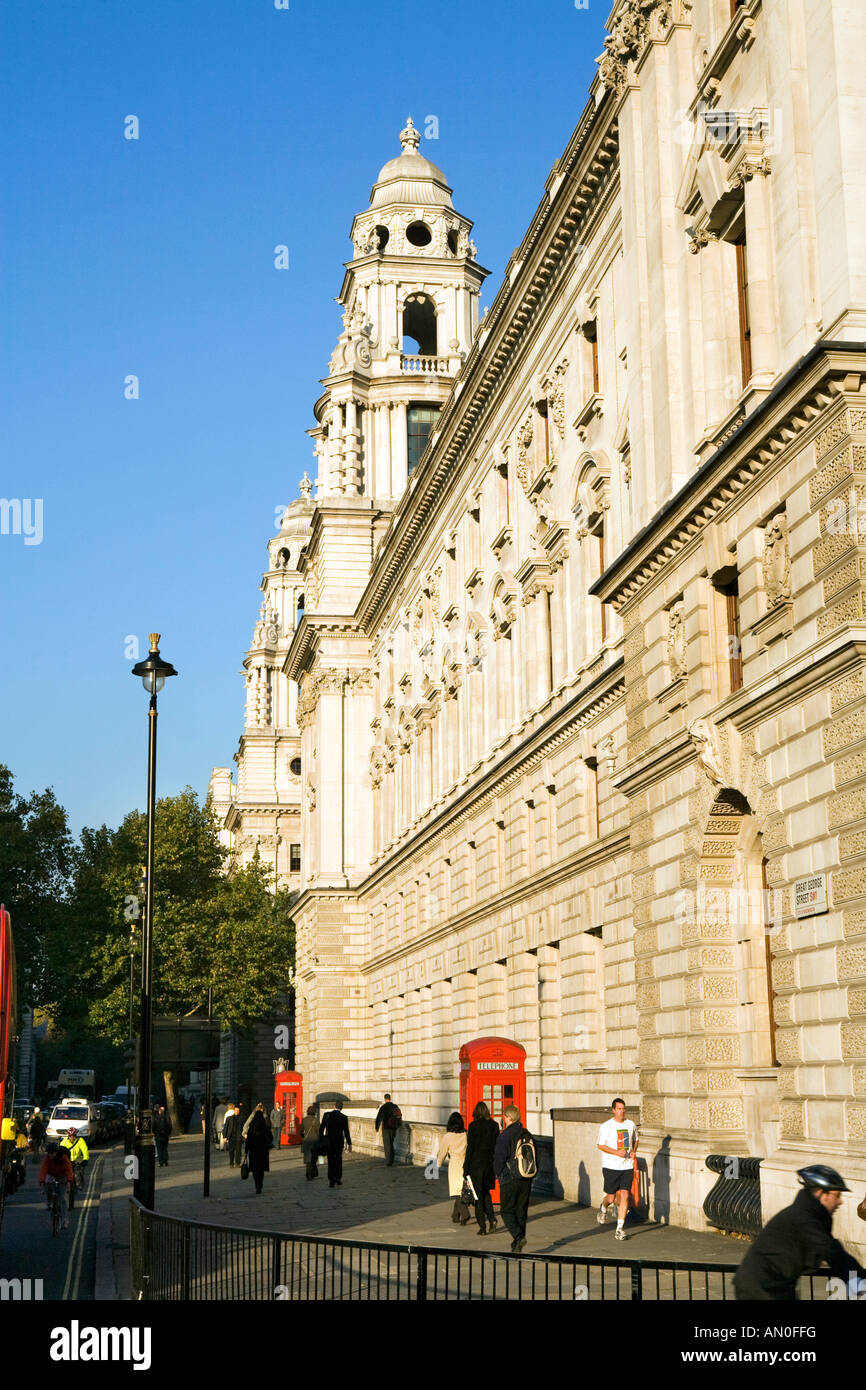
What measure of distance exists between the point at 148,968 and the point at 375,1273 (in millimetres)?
13302

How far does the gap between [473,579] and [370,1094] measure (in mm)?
25624

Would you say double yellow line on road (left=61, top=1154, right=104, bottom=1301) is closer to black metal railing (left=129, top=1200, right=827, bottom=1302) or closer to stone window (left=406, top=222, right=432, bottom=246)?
black metal railing (left=129, top=1200, right=827, bottom=1302)

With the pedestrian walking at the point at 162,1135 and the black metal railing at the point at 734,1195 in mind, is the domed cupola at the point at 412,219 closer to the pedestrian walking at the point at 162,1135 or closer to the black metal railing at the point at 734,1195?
the pedestrian walking at the point at 162,1135

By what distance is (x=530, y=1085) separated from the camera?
35781mm

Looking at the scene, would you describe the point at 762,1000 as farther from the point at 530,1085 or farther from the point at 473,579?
the point at 473,579

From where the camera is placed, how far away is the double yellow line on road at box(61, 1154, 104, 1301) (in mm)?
19625

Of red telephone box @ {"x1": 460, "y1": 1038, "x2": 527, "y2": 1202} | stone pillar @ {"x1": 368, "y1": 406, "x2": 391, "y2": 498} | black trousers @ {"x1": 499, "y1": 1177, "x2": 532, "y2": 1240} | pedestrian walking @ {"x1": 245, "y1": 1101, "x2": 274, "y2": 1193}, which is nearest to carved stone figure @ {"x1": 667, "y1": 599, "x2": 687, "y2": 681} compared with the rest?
black trousers @ {"x1": 499, "y1": 1177, "x2": 532, "y2": 1240}

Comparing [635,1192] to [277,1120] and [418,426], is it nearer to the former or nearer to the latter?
[277,1120]

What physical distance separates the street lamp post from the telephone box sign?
930 cm

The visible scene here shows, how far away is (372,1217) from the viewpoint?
25250mm


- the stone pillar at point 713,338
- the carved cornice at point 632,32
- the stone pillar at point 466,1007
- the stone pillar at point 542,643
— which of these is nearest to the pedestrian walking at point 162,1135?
the stone pillar at point 466,1007

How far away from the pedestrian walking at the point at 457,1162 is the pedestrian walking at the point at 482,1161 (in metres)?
1.58

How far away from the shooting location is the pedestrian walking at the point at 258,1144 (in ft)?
105
